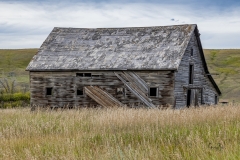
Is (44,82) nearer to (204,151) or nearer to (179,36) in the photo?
(179,36)

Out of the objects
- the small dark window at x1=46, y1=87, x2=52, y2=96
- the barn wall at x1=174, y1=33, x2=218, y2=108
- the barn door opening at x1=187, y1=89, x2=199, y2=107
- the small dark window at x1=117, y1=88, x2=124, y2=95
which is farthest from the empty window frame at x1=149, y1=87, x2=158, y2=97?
the small dark window at x1=46, y1=87, x2=52, y2=96

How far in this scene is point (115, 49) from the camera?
27.0 meters

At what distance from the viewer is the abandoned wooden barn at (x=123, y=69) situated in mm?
24750

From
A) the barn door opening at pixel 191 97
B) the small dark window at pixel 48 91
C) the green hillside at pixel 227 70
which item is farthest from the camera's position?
the green hillside at pixel 227 70

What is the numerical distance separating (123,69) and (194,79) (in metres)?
5.46

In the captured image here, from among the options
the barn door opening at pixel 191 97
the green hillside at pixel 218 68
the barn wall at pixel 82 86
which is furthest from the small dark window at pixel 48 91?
the green hillside at pixel 218 68

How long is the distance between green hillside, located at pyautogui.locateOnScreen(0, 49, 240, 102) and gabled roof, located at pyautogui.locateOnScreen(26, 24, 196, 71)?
68.7 ft

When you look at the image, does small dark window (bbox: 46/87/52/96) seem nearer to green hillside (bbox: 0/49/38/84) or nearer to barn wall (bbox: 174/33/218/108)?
barn wall (bbox: 174/33/218/108)

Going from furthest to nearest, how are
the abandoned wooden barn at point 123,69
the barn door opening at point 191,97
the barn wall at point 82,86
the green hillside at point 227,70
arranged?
1. the green hillside at point 227,70
2. the barn door opening at point 191,97
3. the abandoned wooden barn at point 123,69
4. the barn wall at point 82,86

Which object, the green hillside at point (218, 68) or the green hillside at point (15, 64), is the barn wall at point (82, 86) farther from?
the green hillside at point (15, 64)

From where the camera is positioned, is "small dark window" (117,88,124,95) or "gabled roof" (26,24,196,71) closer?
"gabled roof" (26,24,196,71)

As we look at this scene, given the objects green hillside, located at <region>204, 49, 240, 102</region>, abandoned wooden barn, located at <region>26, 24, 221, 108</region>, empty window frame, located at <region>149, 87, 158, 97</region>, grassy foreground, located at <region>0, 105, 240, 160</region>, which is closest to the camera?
grassy foreground, located at <region>0, 105, 240, 160</region>

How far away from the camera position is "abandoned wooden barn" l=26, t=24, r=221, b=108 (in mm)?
24750

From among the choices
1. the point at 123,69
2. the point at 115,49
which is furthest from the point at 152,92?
the point at 115,49
